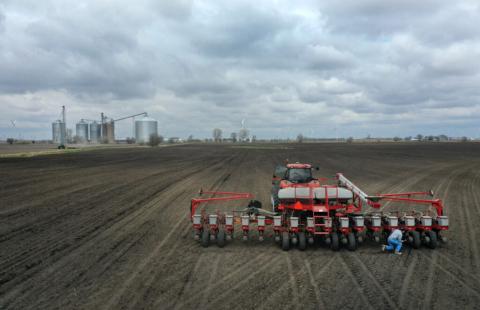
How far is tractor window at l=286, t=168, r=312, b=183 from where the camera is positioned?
14094mm

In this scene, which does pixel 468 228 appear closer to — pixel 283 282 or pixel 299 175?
pixel 299 175

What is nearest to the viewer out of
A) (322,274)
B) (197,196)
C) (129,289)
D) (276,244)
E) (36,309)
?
(36,309)

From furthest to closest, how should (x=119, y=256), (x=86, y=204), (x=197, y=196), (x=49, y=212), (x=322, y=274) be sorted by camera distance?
1. (x=197, y=196)
2. (x=86, y=204)
3. (x=49, y=212)
4. (x=119, y=256)
5. (x=322, y=274)

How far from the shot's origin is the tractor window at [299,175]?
1409 cm

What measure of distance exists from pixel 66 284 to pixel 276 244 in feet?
19.7

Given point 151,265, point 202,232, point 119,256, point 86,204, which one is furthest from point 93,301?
point 86,204

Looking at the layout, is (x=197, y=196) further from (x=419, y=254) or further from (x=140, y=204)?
(x=419, y=254)

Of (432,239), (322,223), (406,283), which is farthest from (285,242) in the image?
(432,239)

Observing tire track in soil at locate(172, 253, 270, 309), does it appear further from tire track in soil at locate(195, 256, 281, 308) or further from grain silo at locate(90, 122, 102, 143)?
grain silo at locate(90, 122, 102, 143)

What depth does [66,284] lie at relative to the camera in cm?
806

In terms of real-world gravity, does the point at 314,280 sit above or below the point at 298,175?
below

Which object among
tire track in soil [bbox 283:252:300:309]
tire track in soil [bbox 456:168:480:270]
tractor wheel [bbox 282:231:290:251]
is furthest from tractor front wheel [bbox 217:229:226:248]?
tire track in soil [bbox 456:168:480:270]

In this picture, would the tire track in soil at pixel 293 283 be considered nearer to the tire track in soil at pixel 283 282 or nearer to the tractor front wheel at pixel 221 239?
the tire track in soil at pixel 283 282

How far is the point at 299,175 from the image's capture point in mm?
14242
